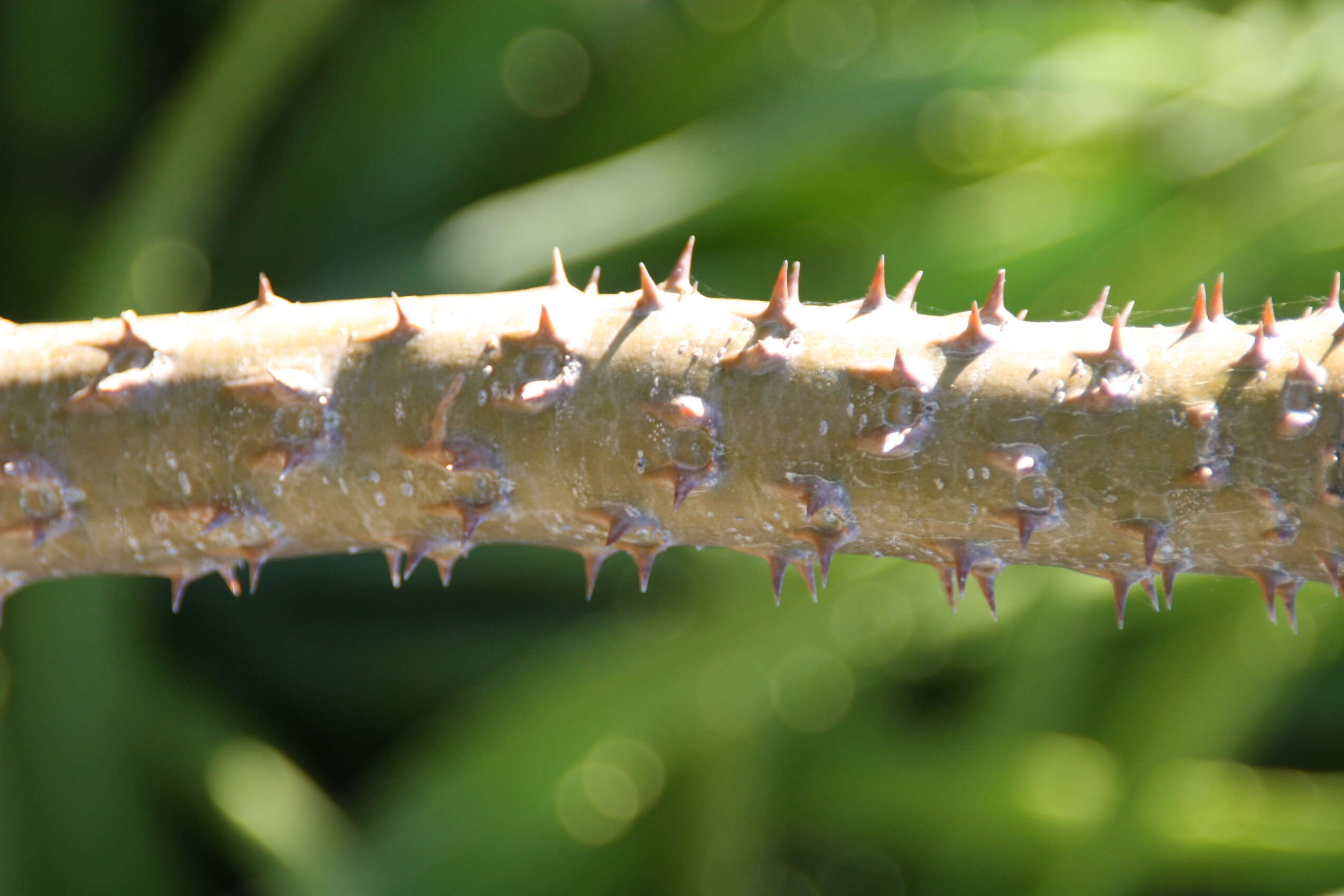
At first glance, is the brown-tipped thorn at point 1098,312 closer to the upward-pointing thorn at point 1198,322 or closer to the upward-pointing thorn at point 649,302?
the upward-pointing thorn at point 1198,322

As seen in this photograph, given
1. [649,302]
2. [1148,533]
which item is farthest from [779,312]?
[1148,533]

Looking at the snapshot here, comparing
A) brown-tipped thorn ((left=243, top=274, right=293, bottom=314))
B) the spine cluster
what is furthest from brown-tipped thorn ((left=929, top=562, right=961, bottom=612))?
brown-tipped thorn ((left=243, top=274, right=293, bottom=314))

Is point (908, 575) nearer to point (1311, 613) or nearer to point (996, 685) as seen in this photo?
point (996, 685)

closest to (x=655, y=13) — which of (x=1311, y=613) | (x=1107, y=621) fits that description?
(x=1107, y=621)

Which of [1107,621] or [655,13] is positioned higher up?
[655,13]

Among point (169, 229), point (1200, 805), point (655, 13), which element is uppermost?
point (655, 13)
